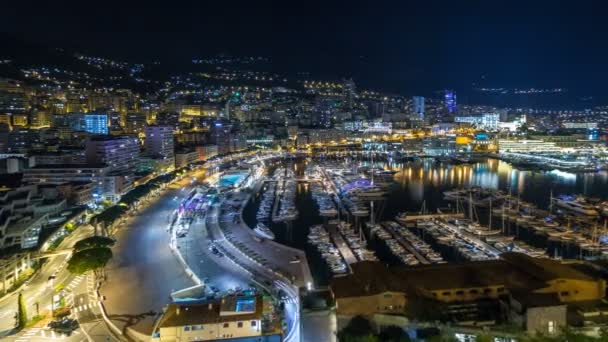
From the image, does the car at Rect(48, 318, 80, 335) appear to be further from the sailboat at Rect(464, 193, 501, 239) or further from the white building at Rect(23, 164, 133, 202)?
the white building at Rect(23, 164, 133, 202)

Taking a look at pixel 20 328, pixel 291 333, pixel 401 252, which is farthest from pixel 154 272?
pixel 401 252

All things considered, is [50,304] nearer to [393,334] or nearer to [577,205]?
[393,334]

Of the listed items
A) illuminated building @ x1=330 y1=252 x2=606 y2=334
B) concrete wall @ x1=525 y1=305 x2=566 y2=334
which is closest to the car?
illuminated building @ x1=330 y1=252 x2=606 y2=334

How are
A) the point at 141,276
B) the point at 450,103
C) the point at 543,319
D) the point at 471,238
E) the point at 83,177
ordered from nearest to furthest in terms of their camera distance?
the point at 543,319
the point at 141,276
the point at 471,238
the point at 83,177
the point at 450,103

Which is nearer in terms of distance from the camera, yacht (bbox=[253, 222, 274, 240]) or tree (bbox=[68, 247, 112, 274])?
tree (bbox=[68, 247, 112, 274])

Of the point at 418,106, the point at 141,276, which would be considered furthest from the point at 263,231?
the point at 418,106

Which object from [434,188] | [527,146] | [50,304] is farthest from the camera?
[527,146]
